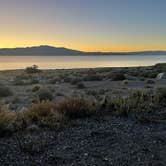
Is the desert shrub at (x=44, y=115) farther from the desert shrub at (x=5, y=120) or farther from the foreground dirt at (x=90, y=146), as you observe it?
the desert shrub at (x=5, y=120)

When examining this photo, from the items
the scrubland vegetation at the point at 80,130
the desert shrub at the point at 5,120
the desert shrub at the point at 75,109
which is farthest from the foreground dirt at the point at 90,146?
the desert shrub at the point at 75,109

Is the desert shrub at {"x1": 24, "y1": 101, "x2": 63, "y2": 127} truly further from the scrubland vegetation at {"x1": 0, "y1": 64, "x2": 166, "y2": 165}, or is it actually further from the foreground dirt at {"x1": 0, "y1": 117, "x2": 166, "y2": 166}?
the foreground dirt at {"x1": 0, "y1": 117, "x2": 166, "y2": 166}

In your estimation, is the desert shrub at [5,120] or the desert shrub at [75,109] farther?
the desert shrub at [75,109]

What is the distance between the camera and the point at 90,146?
8.02m

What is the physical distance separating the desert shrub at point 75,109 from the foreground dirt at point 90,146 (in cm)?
93

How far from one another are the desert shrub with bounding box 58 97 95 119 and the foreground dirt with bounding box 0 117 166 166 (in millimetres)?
925

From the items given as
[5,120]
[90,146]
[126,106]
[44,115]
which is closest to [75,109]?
[44,115]

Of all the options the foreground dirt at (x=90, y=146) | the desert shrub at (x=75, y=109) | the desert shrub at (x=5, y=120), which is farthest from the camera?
the desert shrub at (x=75, y=109)

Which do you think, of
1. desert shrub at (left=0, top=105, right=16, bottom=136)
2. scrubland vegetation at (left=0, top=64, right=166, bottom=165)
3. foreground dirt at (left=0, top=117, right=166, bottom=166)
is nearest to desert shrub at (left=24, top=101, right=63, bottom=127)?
scrubland vegetation at (left=0, top=64, right=166, bottom=165)

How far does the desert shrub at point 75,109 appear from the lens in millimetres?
11070

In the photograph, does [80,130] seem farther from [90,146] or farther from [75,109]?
[75,109]

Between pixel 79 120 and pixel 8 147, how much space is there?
129 inches

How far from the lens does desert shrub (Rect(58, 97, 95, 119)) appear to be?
11.1 m

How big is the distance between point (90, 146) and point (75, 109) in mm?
3251
